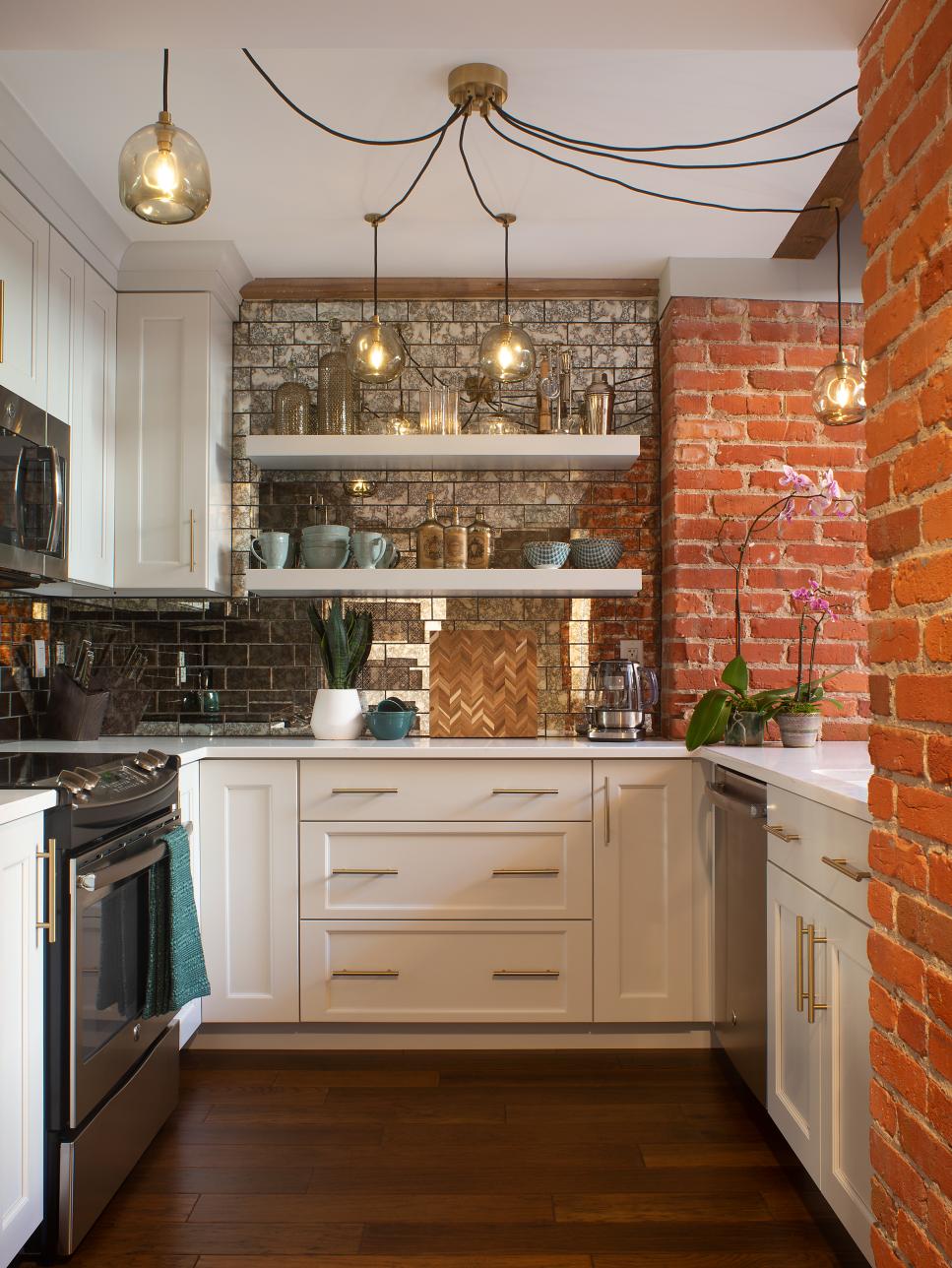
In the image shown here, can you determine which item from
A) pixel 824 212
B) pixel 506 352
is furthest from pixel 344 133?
pixel 824 212

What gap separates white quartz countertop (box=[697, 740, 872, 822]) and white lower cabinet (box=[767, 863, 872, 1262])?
0.21 m

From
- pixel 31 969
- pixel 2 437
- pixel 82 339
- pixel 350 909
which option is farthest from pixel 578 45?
pixel 350 909

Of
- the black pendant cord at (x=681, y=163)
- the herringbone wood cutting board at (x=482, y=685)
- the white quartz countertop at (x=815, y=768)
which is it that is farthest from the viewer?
the herringbone wood cutting board at (x=482, y=685)

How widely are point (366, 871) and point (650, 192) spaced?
219cm

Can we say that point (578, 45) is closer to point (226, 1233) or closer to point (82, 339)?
point (82, 339)

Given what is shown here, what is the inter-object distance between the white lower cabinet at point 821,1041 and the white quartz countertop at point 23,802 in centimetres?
154

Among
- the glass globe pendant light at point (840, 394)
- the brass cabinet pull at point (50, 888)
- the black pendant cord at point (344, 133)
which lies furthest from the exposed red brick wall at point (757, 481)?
the brass cabinet pull at point (50, 888)

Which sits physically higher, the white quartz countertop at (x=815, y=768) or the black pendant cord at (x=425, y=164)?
the black pendant cord at (x=425, y=164)

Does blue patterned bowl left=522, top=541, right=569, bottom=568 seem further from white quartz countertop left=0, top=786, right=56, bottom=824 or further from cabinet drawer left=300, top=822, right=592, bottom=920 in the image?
white quartz countertop left=0, top=786, right=56, bottom=824

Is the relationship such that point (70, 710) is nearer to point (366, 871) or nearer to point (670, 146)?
point (366, 871)

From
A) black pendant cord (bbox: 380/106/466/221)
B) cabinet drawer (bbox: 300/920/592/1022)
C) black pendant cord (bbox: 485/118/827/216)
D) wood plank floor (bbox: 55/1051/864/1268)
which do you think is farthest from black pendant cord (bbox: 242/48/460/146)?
wood plank floor (bbox: 55/1051/864/1268)

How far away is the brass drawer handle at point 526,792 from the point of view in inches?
118

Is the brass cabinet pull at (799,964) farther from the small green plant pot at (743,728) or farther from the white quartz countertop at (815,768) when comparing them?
the small green plant pot at (743,728)

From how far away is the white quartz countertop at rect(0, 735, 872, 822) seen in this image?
269cm
